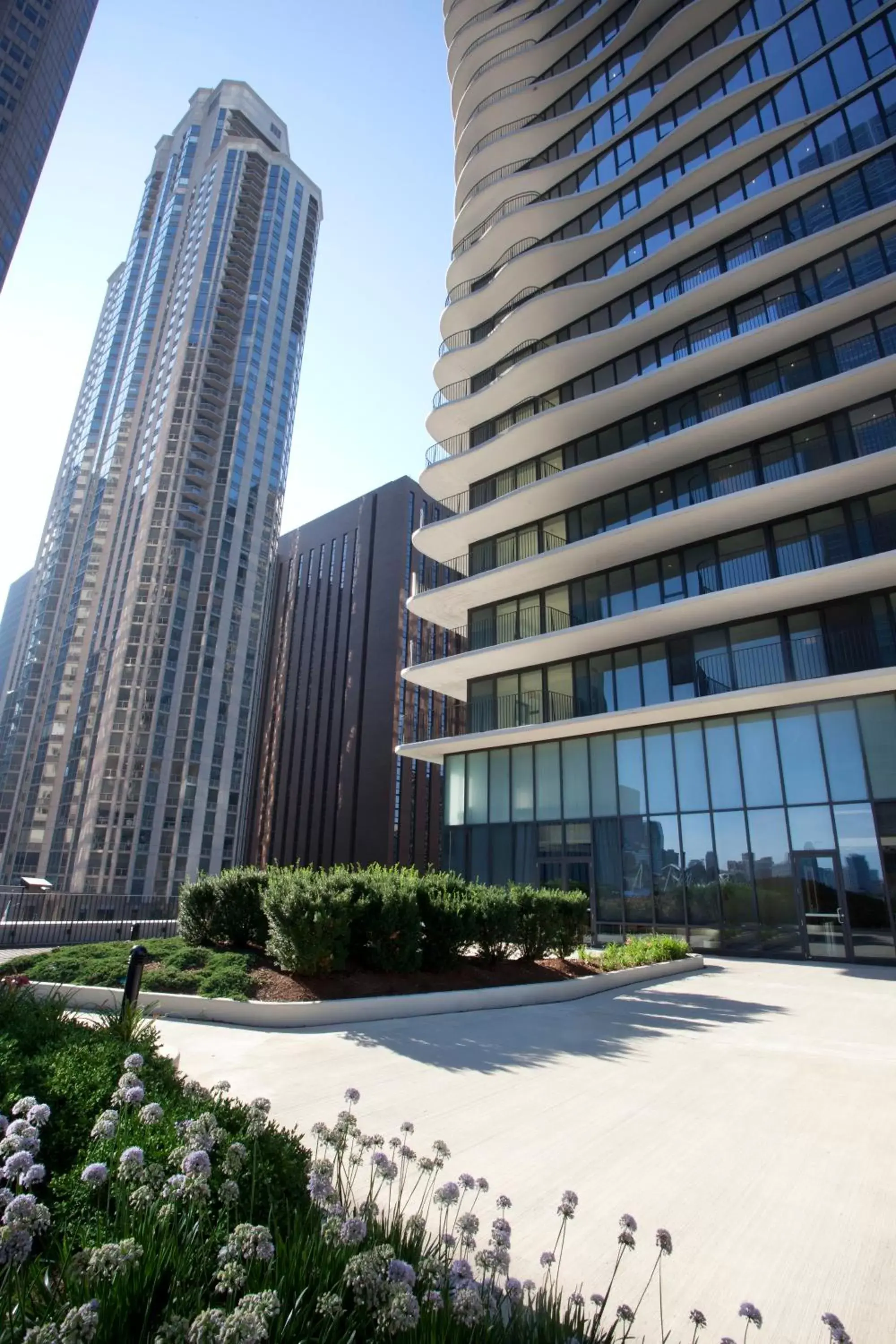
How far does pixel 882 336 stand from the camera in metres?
20.1

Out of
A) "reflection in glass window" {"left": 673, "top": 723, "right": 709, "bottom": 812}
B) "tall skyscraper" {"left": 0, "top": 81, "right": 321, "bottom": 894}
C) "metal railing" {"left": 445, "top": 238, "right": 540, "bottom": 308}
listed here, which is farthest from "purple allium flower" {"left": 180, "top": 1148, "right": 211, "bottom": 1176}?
"tall skyscraper" {"left": 0, "top": 81, "right": 321, "bottom": 894}

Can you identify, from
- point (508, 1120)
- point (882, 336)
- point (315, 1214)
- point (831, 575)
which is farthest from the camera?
point (882, 336)

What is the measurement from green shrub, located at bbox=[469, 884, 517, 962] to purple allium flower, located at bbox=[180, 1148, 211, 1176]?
999 centimetres

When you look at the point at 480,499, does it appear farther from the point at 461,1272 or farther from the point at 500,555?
the point at 461,1272

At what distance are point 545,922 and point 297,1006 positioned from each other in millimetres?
6085

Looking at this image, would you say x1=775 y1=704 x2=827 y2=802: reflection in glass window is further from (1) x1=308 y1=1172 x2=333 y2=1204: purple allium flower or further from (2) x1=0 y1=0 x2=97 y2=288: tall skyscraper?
(2) x1=0 y1=0 x2=97 y2=288: tall skyscraper

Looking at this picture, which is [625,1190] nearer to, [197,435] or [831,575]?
[831,575]

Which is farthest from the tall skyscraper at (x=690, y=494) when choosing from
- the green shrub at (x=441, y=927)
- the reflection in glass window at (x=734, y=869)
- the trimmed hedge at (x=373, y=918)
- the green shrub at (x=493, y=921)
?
the green shrub at (x=441, y=927)

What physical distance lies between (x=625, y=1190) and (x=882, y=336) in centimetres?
2407

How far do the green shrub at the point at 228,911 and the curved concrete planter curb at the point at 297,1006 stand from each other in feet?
9.44

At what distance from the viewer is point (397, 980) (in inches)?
418

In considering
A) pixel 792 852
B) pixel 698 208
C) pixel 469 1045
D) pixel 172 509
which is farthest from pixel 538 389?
pixel 172 509

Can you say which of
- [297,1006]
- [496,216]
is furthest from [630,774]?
[496,216]

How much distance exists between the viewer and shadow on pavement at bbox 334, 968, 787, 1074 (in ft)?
24.7
